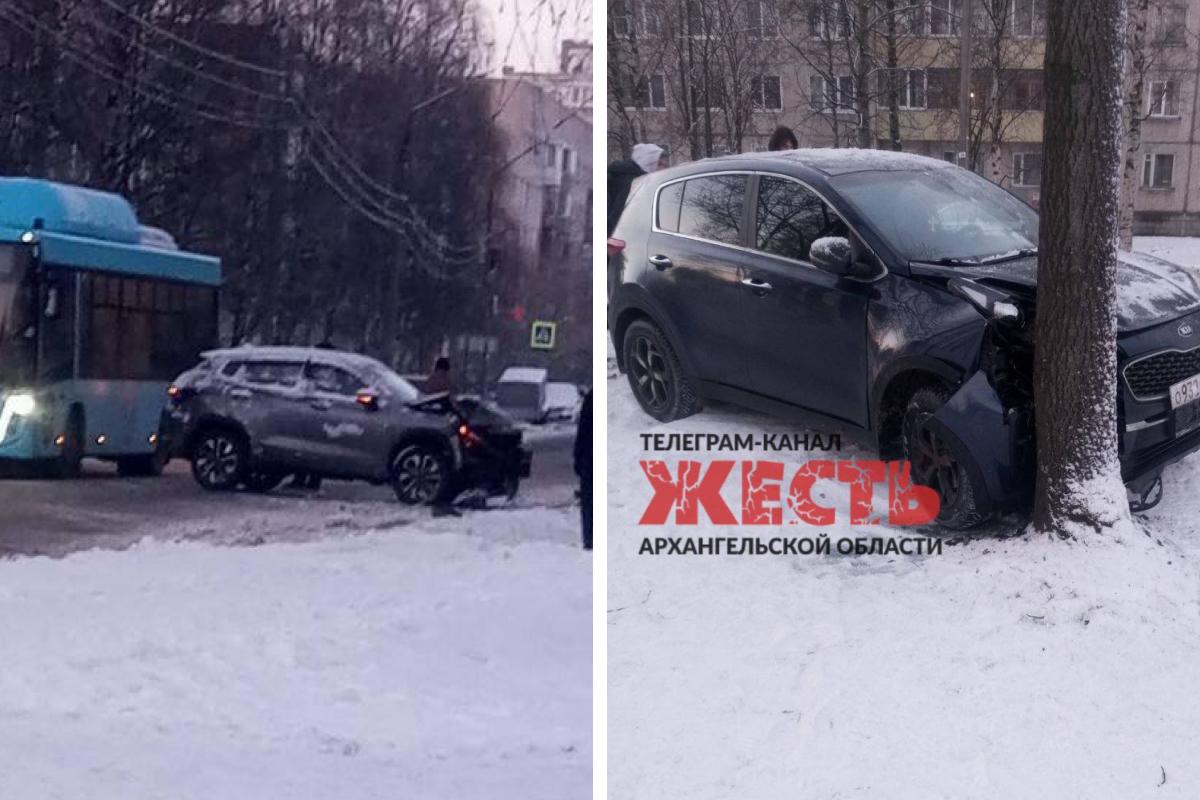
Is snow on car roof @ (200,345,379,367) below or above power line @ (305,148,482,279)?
below

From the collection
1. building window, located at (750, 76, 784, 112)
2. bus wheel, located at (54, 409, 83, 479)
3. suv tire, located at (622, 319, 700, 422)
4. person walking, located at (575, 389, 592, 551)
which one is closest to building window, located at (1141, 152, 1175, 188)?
building window, located at (750, 76, 784, 112)

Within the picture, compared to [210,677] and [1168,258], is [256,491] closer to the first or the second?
[210,677]

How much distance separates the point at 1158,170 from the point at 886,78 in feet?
2.91

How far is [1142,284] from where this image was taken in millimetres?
3889

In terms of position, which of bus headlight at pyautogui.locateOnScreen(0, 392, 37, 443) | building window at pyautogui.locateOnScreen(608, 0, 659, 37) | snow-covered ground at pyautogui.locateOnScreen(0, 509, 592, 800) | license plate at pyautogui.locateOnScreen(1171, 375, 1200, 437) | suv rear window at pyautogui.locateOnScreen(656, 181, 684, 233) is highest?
building window at pyautogui.locateOnScreen(608, 0, 659, 37)

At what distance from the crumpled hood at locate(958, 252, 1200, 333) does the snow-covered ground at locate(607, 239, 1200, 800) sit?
0.07 meters

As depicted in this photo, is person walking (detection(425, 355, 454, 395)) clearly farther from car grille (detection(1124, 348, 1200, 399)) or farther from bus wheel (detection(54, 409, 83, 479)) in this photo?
car grille (detection(1124, 348, 1200, 399))

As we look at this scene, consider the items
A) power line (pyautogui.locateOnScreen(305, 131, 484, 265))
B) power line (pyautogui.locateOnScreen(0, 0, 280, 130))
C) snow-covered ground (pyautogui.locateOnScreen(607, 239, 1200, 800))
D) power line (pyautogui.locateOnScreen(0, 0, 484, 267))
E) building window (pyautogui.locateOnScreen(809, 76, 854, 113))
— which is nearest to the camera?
snow-covered ground (pyautogui.locateOnScreen(607, 239, 1200, 800))

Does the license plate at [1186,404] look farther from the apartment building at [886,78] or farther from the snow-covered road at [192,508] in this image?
the snow-covered road at [192,508]

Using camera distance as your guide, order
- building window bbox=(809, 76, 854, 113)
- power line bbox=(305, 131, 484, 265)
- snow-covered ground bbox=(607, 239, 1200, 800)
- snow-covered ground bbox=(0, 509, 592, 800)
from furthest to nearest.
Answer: power line bbox=(305, 131, 484, 265), snow-covered ground bbox=(0, 509, 592, 800), building window bbox=(809, 76, 854, 113), snow-covered ground bbox=(607, 239, 1200, 800)

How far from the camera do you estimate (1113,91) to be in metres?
3.83

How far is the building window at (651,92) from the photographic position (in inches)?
155

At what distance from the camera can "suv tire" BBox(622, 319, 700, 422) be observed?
394 cm

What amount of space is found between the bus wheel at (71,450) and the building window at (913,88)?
9.92 ft
